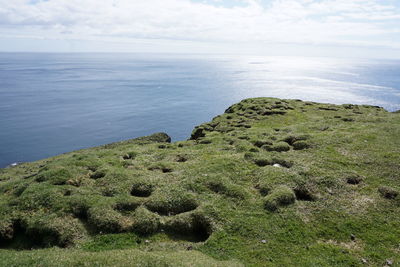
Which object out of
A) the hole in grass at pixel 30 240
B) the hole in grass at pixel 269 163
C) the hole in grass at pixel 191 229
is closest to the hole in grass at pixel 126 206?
the hole in grass at pixel 191 229

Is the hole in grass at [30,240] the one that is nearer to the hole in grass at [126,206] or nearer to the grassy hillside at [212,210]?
the grassy hillside at [212,210]

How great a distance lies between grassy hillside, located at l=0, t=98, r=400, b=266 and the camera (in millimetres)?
16928

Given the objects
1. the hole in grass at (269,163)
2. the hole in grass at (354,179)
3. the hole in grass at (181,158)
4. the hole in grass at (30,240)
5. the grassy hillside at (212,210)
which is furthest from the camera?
the hole in grass at (181,158)

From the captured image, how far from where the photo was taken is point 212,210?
69.3 feet

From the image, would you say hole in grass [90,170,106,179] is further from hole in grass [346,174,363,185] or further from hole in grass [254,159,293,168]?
hole in grass [346,174,363,185]

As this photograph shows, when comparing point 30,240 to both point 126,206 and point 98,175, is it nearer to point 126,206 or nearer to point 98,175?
point 126,206

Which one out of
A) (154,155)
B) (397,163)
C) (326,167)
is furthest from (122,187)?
(397,163)

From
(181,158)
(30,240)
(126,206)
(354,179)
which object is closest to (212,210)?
(126,206)

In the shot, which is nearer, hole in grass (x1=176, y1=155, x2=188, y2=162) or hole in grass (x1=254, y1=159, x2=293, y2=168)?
hole in grass (x1=254, y1=159, x2=293, y2=168)

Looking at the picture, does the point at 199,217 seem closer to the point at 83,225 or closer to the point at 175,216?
the point at 175,216

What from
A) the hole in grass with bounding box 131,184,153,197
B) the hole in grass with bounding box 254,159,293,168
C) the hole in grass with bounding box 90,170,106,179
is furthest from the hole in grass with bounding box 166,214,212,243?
the hole in grass with bounding box 254,159,293,168

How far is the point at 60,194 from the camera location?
909 inches

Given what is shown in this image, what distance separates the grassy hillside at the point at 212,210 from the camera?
1693 cm

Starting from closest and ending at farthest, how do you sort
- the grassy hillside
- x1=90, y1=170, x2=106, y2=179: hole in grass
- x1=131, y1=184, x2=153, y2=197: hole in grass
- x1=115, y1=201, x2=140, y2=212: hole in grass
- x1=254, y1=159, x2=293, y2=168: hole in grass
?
the grassy hillside, x1=115, y1=201, x2=140, y2=212: hole in grass, x1=131, y1=184, x2=153, y2=197: hole in grass, x1=90, y1=170, x2=106, y2=179: hole in grass, x1=254, y1=159, x2=293, y2=168: hole in grass
